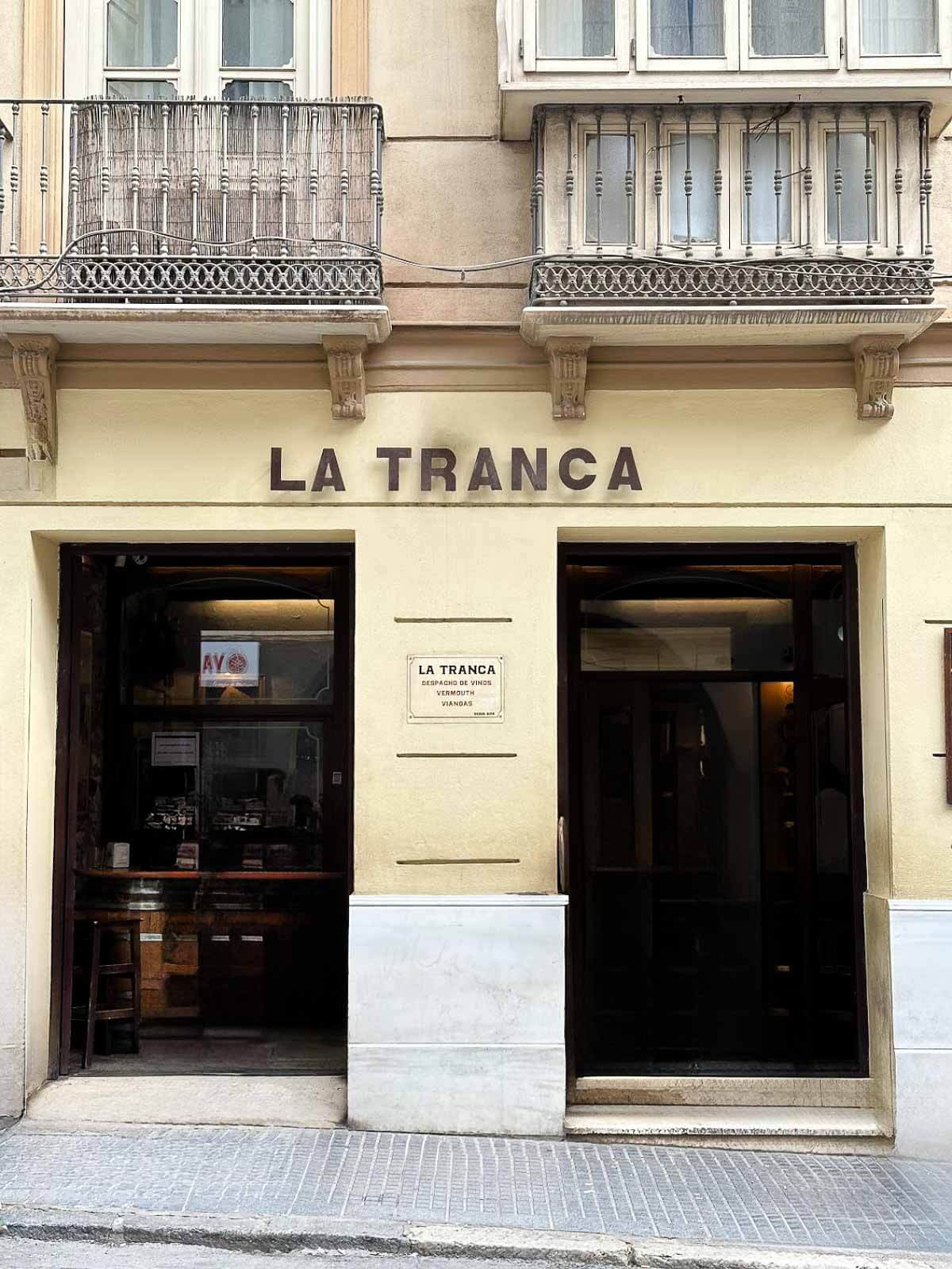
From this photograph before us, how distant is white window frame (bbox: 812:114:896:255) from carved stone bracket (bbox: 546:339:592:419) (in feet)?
4.73

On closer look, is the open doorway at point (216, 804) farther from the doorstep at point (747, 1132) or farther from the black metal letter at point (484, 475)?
the doorstep at point (747, 1132)

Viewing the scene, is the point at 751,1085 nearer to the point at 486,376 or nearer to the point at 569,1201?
the point at 569,1201

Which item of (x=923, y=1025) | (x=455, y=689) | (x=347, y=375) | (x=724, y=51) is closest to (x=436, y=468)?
(x=347, y=375)

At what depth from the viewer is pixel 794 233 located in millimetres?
7055

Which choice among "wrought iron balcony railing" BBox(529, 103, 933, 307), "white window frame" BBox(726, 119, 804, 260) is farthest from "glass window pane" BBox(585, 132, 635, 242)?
"white window frame" BBox(726, 119, 804, 260)

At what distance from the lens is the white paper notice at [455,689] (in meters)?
7.20

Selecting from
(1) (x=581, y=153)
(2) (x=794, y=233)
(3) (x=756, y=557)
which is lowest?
(3) (x=756, y=557)

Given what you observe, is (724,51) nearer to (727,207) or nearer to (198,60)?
(727,207)

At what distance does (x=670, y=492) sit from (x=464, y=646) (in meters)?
1.46

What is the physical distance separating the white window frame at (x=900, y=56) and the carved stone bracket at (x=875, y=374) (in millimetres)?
1436

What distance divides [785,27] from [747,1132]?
611 centimetres

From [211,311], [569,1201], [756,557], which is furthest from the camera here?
[756,557]

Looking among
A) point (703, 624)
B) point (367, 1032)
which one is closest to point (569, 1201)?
point (367, 1032)

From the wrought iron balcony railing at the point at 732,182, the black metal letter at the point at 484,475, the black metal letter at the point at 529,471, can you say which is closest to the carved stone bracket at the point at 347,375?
the black metal letter at the point at 484,475
